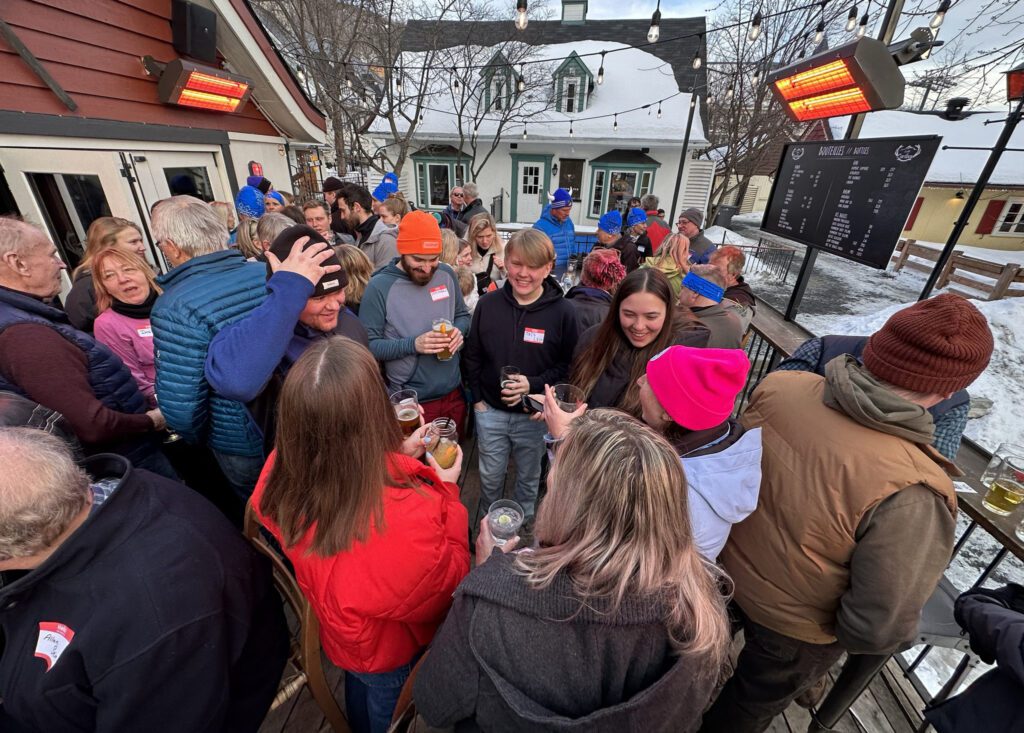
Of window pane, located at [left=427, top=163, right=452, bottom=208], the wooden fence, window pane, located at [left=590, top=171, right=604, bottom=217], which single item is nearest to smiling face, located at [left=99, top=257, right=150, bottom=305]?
the wooden fence

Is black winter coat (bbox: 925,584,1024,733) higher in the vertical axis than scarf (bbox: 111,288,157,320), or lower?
lower

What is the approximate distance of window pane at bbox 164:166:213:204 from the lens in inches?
239

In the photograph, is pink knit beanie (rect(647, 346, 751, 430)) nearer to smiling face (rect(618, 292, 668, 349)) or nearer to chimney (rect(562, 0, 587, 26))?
smiling face (rect(618, 292, 668, 349))

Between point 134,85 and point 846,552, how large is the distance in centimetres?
834

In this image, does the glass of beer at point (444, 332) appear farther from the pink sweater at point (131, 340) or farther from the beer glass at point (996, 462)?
the beer glass at point (996, 462)

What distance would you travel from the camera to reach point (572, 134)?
1582 cm

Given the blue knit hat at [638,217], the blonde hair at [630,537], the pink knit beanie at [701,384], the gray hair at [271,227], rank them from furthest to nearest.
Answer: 1. the blue knit hat at [638,217]
2. the gray hair at [271,227]
3. the pink knit beanie at [701,384]
4. the blonde hair at [630,537]

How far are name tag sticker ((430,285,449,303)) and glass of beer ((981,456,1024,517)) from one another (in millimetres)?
3005

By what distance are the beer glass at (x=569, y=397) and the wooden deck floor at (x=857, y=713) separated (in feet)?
6.34

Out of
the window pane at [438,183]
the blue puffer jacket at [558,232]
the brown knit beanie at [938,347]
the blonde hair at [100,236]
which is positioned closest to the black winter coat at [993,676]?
the brown knit beanie at [938,347]

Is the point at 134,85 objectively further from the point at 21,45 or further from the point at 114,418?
the point at 114,418

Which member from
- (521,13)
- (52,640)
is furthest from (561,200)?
(52,640)

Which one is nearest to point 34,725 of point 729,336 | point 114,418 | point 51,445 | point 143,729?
point 143,729

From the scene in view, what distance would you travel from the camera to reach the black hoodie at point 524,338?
2.71 meters
